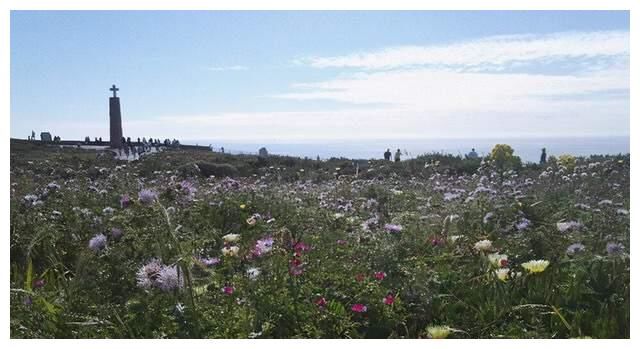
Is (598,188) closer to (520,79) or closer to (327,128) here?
(520,79)

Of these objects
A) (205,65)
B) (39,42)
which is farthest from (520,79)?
(39,42)

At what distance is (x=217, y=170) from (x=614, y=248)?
12.7 ft

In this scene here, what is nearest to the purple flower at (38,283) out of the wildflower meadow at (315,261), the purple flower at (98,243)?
the wildflower meadow at (315,261)

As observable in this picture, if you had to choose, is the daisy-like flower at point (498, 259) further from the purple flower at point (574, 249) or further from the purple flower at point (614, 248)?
the purple flower at point (614, 248)

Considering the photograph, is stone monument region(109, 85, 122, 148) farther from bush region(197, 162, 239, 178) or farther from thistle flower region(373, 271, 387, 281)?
thistle flower region(373, 271, 387, 281)

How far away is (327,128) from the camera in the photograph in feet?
12.0

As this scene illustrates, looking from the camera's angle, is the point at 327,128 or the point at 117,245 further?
the point at 327,128

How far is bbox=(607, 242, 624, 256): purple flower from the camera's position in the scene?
9.43ft

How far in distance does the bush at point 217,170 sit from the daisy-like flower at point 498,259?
3187 millimetres

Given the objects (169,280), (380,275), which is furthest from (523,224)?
(169,280)

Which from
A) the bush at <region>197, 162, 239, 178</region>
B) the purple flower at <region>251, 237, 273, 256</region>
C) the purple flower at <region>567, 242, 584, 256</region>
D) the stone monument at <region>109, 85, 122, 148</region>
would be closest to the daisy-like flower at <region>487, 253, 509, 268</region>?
the purple flower at <region>567, 242, 584, 256</region>

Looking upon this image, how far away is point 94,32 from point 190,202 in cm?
124

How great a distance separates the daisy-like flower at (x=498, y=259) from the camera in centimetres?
278

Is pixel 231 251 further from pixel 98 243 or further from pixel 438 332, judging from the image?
pixel 438 332
